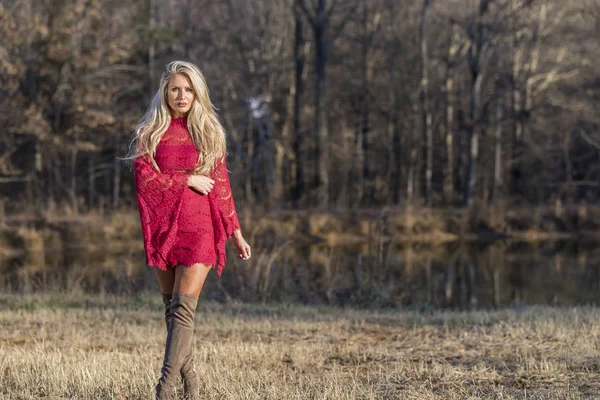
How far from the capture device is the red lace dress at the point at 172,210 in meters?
5.00

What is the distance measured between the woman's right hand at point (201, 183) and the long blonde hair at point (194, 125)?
0.16 feet

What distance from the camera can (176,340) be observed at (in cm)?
500

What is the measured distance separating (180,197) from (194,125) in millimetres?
453

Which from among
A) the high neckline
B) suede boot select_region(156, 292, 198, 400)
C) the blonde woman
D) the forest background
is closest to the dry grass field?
suede boot select_region(156, 292, 198, 400)

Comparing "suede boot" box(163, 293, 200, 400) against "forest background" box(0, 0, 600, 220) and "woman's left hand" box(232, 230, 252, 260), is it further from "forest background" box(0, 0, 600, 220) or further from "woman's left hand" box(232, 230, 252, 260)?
"forest background" box(0, 0, 600, 220)

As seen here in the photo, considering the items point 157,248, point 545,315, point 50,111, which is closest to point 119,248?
point 50,111

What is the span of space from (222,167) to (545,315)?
6149 mm

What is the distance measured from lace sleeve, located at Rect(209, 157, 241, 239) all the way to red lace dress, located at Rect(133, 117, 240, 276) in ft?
0.09

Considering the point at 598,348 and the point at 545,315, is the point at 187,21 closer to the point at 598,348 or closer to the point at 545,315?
the point at 545,315

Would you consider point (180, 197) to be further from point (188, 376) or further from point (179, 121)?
point (188, 376)

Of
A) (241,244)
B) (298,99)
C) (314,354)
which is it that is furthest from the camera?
(298,99)

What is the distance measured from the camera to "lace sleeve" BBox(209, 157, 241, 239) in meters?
5.15

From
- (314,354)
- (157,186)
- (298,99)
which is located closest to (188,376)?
(157,186)

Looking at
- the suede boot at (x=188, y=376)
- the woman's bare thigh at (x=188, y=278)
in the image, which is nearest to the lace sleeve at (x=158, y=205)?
the woman's bare thigh at (x=188, y=278)
